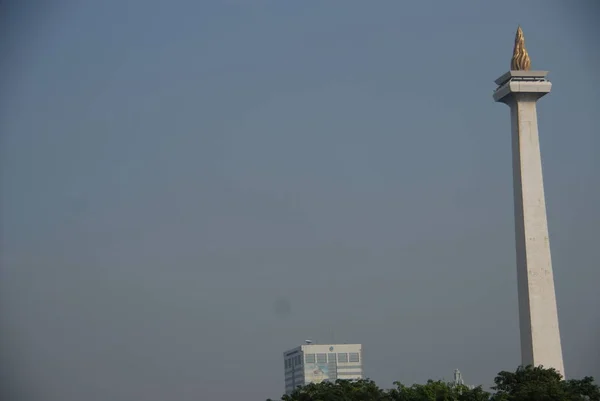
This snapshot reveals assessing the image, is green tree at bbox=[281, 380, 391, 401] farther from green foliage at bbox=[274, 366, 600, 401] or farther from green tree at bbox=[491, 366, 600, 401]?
green tree at bbox=[491, 366, 600, 401]

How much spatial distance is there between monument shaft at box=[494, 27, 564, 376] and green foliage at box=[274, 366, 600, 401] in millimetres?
8739

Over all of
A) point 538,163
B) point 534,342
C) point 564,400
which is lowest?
point 564,400

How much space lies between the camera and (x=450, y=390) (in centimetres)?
7444

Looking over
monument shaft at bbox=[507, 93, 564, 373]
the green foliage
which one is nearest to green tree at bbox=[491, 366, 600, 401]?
the green foliage

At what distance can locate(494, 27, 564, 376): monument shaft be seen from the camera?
8962 cm

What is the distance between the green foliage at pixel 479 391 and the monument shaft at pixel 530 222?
8.74 m

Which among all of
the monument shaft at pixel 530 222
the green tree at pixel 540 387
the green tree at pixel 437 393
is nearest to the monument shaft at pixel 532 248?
the monument shaft at pixel 530 222

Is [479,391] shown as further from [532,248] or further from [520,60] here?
[520,60]

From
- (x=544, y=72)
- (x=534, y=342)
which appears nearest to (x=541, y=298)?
(x=534, y=342)

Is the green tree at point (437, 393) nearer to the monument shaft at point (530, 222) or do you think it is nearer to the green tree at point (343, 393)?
the green tree at point (343, 393)

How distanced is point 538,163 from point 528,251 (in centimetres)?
673

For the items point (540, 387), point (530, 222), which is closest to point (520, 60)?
point (530, 222)

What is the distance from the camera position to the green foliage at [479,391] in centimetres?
7175

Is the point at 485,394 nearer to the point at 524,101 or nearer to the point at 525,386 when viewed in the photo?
the point at 525,386
